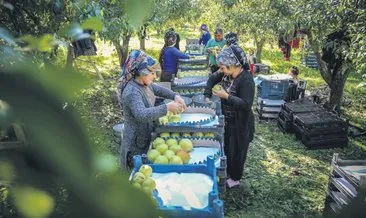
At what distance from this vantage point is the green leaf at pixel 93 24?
47 cm

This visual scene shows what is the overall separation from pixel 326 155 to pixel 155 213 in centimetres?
666

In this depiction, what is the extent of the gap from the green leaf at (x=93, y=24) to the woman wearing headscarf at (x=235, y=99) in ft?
11.8

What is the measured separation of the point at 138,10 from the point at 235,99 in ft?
12.0

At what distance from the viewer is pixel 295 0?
786 centimetres

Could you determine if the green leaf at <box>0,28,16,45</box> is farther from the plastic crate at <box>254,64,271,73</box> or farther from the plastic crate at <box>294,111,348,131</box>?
the plastic crate at <box>254,64,271,73</box>

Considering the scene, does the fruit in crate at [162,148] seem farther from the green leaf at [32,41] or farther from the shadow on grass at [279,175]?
Result: the green leaf at [32,41]

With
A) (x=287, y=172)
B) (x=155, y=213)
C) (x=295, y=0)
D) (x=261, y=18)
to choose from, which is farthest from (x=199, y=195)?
(x=261, y=18)

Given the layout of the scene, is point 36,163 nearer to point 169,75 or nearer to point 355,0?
point 355,0

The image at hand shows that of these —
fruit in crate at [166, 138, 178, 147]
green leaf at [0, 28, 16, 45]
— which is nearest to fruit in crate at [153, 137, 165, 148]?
fruit in crate at [166, 138, 178, 147]

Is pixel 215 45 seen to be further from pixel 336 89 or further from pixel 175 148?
pixel 175 148

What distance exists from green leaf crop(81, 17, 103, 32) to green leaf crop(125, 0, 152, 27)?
0.13 ft

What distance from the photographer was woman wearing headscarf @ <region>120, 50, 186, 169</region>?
10.8 ft

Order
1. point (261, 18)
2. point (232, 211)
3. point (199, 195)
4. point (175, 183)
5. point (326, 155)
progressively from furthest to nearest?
point (261, 18), point (326, 155), point (232, 211), point (175, 183), point (199, 195)

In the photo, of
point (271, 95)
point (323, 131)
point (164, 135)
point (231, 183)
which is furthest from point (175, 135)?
point (271, 95)
